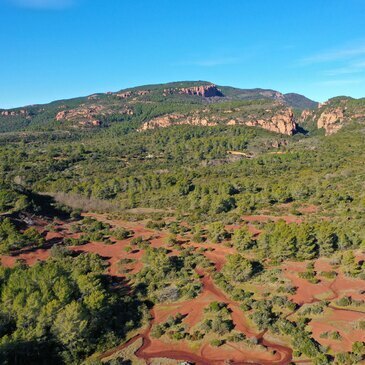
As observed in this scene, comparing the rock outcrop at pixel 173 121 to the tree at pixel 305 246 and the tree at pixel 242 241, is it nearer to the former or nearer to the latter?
the tree at pixel 242 241

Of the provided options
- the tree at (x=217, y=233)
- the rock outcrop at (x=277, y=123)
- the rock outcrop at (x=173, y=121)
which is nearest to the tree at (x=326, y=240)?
the tree at (x=217, y=233)

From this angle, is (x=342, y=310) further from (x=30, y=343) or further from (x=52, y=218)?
(x=52, y=218)

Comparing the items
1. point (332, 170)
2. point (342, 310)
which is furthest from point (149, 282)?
point (332, 170)

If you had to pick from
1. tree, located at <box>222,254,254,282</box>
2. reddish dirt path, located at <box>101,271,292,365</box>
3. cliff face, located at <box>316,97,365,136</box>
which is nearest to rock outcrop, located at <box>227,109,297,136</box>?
cliff face, located at <box>316,97,365,136</box>

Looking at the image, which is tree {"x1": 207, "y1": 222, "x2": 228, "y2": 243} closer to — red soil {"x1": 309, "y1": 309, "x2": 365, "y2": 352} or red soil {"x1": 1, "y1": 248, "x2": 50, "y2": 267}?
red soil {"x1": 309, "y1": 309, "x2": 365, "y2": 352}

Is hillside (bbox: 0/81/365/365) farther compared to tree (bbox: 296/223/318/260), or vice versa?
tree (bbox: 296/223/318/260)

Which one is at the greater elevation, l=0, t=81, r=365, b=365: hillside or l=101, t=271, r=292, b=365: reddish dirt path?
l=0, t=81, r=365, b=365: hillside
